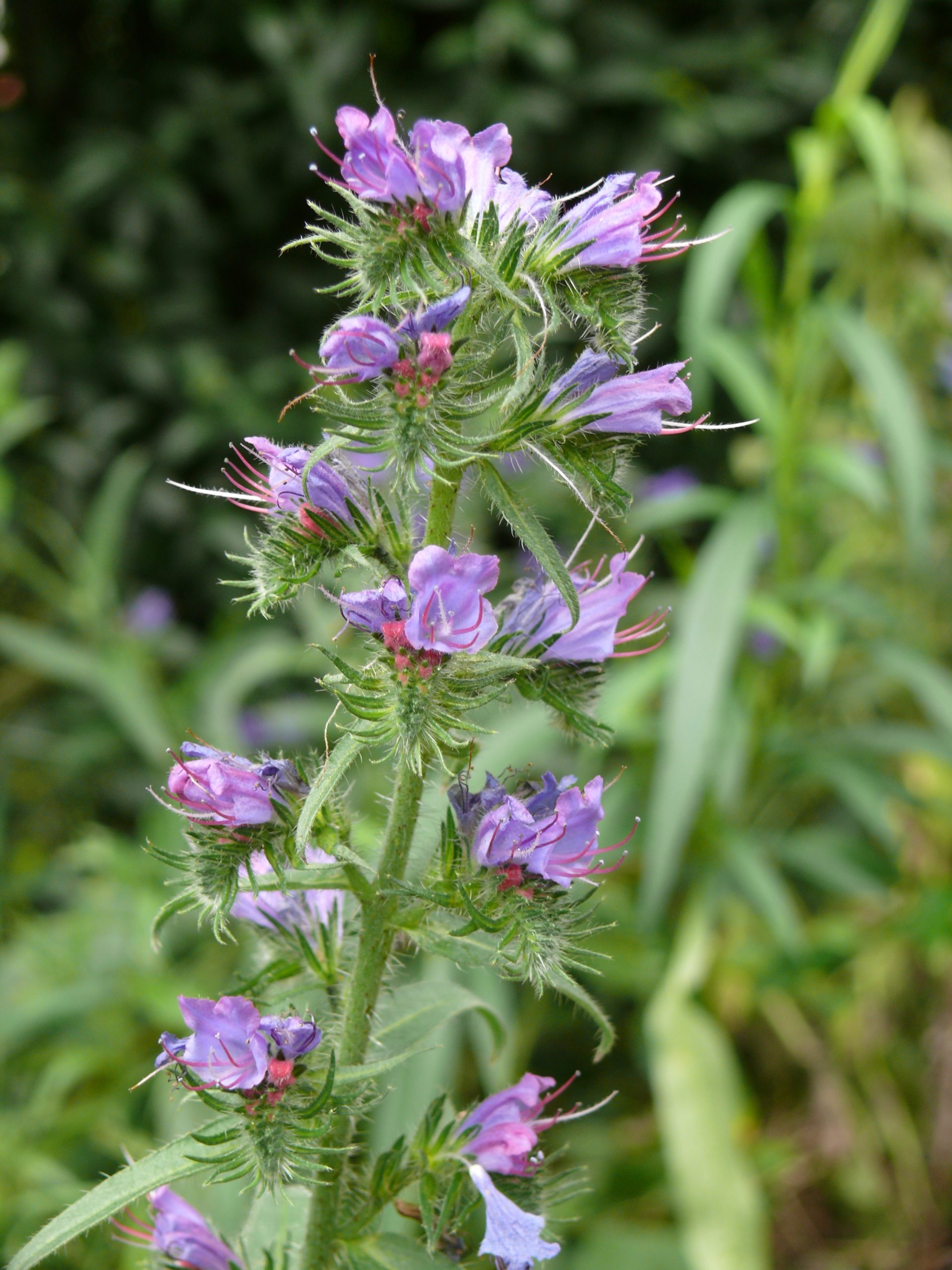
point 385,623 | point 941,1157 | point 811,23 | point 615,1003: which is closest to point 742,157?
point 811,23

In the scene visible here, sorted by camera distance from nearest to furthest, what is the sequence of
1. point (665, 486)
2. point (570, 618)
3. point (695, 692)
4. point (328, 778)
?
point (328, 778) < point (570, 618) < point (695, 692) < point (665, 486)

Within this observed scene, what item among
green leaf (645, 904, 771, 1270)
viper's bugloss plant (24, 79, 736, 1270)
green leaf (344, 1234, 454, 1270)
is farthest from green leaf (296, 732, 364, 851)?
green leaf (645, 904, 771, 1270)

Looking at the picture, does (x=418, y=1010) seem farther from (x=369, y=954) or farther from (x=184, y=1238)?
(x=184, y=1238)

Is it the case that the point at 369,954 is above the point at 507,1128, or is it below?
above

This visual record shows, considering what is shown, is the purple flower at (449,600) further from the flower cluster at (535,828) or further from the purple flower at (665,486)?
the purple flower at (665,486)

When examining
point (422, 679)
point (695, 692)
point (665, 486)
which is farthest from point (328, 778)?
point (665, 486)

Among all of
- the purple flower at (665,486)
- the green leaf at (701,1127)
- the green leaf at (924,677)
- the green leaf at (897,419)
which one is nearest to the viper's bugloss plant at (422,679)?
the green leaf at (701,1127)

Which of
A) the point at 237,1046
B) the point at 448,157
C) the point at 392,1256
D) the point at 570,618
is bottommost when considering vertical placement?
the point at 392,1256
